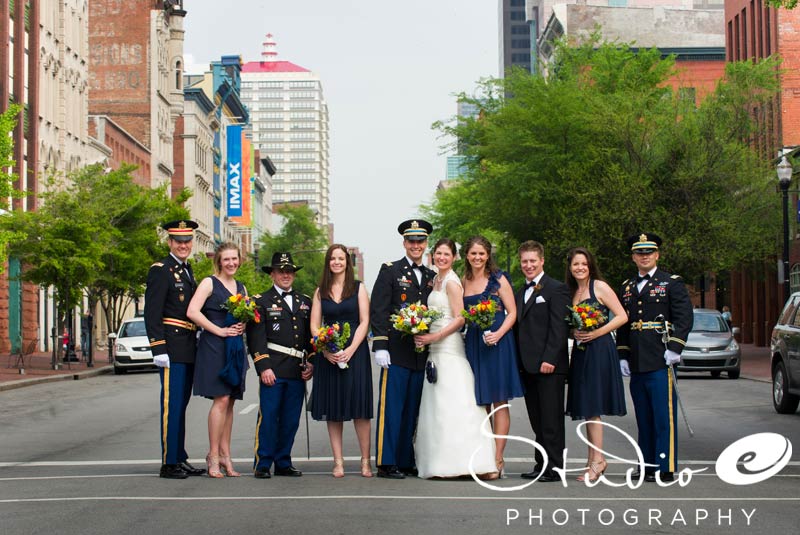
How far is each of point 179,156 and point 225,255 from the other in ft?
303

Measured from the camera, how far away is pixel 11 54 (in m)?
53.4

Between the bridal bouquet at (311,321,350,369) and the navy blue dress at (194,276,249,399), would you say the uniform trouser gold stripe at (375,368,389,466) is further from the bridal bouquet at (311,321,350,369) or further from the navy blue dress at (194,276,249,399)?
the navy blue dress at (194,276,249,399)

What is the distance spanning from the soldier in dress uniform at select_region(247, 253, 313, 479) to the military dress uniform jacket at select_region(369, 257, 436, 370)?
68 cm

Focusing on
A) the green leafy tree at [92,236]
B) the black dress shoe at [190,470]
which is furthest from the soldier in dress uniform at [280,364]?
the green leafy tree at [92,236]

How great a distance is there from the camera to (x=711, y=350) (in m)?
31.0

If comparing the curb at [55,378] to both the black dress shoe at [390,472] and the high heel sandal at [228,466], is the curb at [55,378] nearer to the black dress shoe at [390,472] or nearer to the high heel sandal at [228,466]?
the high heel sandal at [228,466]

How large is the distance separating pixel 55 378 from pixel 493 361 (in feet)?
84.5

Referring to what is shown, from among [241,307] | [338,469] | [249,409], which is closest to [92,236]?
[249,409]

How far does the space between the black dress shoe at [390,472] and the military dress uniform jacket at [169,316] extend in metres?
1.86

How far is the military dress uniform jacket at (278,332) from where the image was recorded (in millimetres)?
11766

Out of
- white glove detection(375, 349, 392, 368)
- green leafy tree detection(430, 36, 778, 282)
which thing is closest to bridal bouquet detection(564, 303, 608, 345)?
white glove detection(375, 349, 392, 368)

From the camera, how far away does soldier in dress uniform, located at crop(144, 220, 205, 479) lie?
11633 millimetres

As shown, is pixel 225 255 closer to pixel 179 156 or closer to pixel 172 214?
pixel 172 214

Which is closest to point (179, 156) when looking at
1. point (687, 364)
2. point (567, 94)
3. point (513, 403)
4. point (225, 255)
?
point (567, 94)
